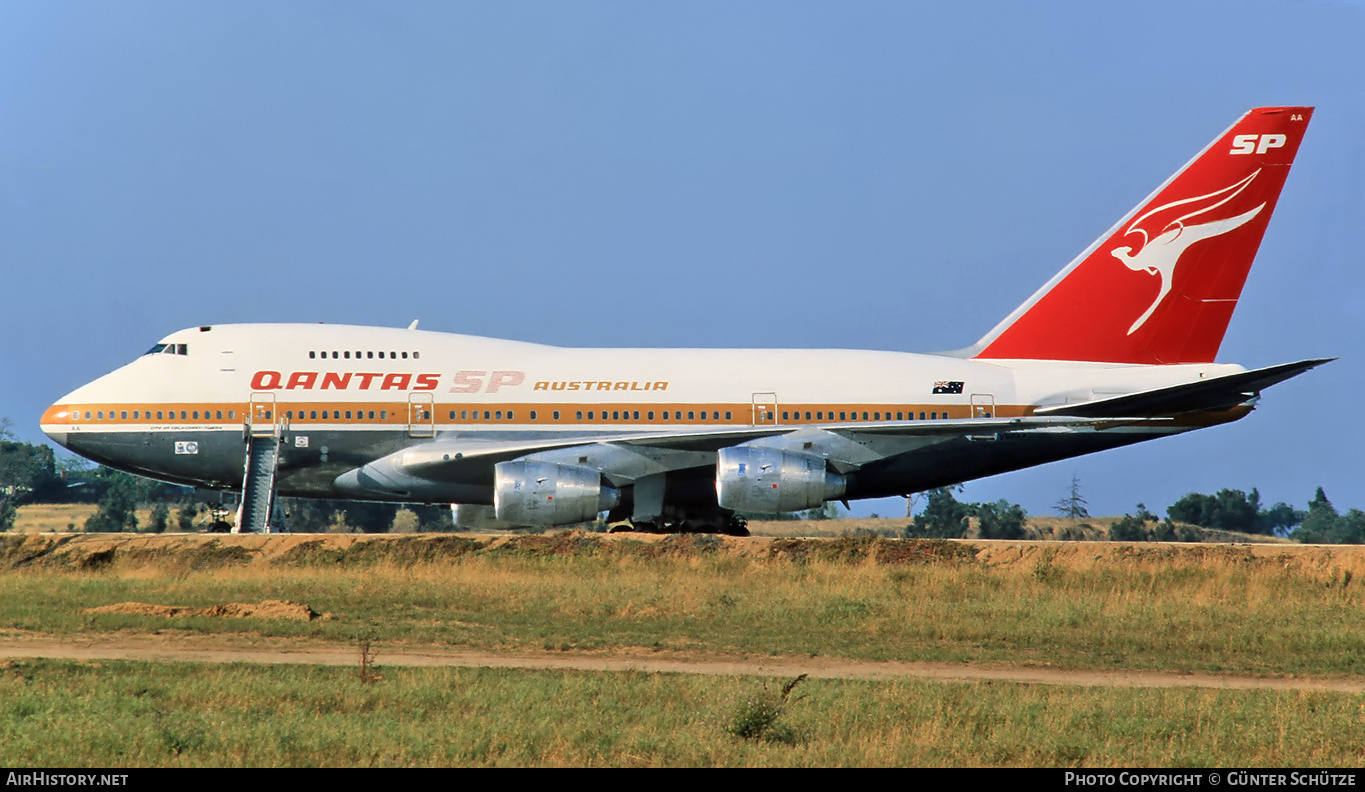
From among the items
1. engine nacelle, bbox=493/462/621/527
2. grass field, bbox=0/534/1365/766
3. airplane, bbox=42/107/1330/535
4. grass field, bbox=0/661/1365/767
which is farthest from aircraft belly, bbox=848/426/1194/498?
grass field, bbox=0/661/1365/767

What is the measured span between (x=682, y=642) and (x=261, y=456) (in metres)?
14.6

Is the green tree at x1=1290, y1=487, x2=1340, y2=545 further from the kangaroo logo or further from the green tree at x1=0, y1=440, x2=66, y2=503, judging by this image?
the green tree at x1=0, y1=440, x2=66, y2=503

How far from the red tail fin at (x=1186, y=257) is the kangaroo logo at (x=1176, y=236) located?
0.02 m

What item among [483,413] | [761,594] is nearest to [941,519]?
[483,413]

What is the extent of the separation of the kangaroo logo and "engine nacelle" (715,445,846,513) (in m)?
8.00

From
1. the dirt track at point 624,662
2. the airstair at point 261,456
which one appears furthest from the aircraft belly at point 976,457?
the dirt track at point 624,662

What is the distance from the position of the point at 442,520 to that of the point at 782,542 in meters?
33.3

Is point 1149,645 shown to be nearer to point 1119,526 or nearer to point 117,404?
point 117,404

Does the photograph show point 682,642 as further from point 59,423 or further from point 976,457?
point 59,423

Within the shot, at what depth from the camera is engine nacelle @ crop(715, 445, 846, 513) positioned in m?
27.0

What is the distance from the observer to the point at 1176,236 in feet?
97.6

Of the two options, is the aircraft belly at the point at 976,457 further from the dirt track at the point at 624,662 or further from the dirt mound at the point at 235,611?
the dirt mound at the point at 235,611
